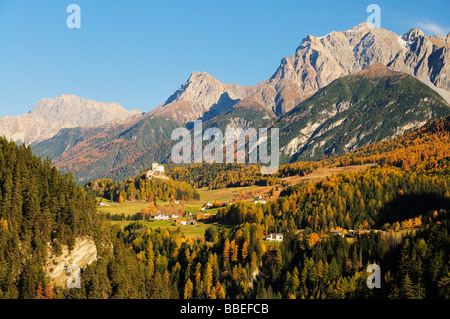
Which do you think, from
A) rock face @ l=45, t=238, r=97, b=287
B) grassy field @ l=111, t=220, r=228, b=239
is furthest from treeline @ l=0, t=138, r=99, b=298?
grassy field @ l=111, t=220, r=228, b=239

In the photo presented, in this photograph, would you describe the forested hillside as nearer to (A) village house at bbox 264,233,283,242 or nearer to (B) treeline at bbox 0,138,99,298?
(B) treeline at bbox 0,138,99,298

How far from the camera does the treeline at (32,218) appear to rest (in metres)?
74.6

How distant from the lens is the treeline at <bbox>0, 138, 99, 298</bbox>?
74.6 metres

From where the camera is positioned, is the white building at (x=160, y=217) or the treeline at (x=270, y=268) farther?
the white building at (x=160, y=217)

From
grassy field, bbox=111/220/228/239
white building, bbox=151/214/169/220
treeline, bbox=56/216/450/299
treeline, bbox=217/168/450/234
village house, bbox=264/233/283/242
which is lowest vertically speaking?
treeline, bbox=56/216/450/299

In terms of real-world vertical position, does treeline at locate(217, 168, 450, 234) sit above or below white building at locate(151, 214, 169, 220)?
above

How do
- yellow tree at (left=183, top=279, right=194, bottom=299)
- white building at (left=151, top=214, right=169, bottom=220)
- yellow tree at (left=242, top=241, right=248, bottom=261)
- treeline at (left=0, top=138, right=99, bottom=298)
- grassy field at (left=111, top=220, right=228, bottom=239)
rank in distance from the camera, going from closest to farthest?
treeline at (left=0, top=138, right=99, bottom=298) → yellow tree at (left=183, top=279, right=194, bottom=299) → yellow tree at (left=242, top=241, right=248, bottom=261) → grassy field at (left=111, top=220, right=228, bottom=239) → white building at (left=151, top=214, right=169, bottom=220)

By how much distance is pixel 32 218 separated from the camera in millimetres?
Answer: 80500

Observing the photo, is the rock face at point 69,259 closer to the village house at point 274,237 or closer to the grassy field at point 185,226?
the grassy field at point 185,226

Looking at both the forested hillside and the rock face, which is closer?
the rock face

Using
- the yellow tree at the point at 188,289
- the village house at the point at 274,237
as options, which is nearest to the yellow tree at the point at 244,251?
the village house at the point at 274,237
